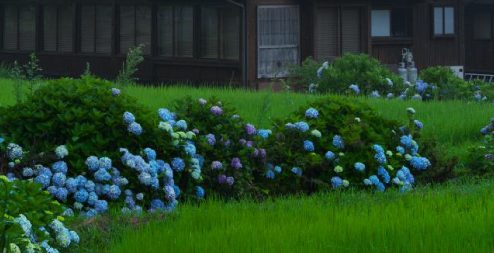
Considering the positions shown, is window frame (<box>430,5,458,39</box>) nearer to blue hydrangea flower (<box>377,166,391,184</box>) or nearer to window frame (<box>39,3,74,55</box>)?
window frame (<box>39,3,74,55</box>)

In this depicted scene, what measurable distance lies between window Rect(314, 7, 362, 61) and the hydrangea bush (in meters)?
20.0

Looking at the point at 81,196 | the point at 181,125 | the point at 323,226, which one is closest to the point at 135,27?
the point at 181,125

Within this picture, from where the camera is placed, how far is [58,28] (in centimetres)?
3638

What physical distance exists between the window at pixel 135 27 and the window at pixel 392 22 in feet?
21.5

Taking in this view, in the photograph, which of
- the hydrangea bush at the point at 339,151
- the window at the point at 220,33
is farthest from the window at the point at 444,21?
the hydrangea bush at the point at 339,151

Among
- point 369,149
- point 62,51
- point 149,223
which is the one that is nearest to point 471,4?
point 62,51

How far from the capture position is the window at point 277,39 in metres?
30.6

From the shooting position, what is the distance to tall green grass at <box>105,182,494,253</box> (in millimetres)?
7289

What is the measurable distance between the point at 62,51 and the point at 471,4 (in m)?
15.9

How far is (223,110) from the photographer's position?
10.9 metres

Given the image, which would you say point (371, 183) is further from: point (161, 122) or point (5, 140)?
point (5, 140)

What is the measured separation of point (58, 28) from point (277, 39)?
8340 millimetres

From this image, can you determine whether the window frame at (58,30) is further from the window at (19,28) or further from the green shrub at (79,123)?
the green shrub at (79,123)

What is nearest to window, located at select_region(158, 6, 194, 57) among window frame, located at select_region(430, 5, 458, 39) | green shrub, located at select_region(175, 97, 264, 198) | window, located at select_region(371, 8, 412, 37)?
window, located at select_region(371, 8, 412, 37)
